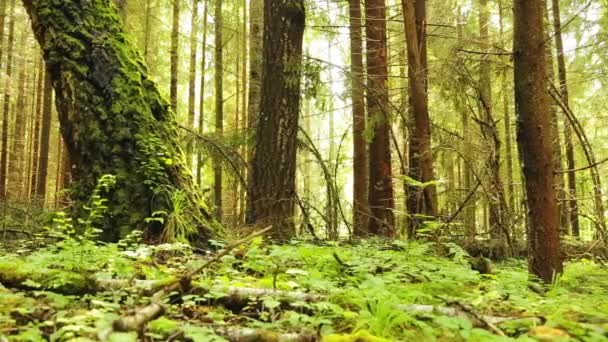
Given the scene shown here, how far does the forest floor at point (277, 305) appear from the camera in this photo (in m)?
2.03

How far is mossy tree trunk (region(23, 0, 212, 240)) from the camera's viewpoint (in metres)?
4.64

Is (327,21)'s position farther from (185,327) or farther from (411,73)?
(185,327)

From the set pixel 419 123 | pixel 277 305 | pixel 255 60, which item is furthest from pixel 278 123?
pixel 255 60

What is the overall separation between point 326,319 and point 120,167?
10.7ft

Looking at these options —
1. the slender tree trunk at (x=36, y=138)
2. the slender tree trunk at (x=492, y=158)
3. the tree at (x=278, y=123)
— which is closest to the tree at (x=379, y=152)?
the slender tree trunk at (x=492, y=158)

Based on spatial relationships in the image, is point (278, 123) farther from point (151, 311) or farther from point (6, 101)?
point (6, 101)

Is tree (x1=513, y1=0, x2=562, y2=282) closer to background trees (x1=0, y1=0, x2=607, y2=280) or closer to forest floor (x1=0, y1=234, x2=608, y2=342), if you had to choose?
background trees (x1=0, y1=0, x2=607, y2=280)

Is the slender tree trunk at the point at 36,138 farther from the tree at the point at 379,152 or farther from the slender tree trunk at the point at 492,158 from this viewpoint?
the slender tree trunk at the point at 492,158

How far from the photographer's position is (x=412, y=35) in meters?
7.09

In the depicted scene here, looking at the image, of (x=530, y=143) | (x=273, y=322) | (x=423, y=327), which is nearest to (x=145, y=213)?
(x=273, y=322)

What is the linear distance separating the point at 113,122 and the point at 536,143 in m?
4.11

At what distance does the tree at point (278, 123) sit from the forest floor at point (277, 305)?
2.33m

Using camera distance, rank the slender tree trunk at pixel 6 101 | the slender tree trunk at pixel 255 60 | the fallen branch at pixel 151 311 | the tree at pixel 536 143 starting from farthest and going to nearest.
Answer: the slender tree trunk at pixel 6 101 < the slender tree trunk at pixel 255 60 < the tree at pixel 536 143 < the fallen branch at pixel 151 311

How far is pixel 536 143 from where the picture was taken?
13.0ft
